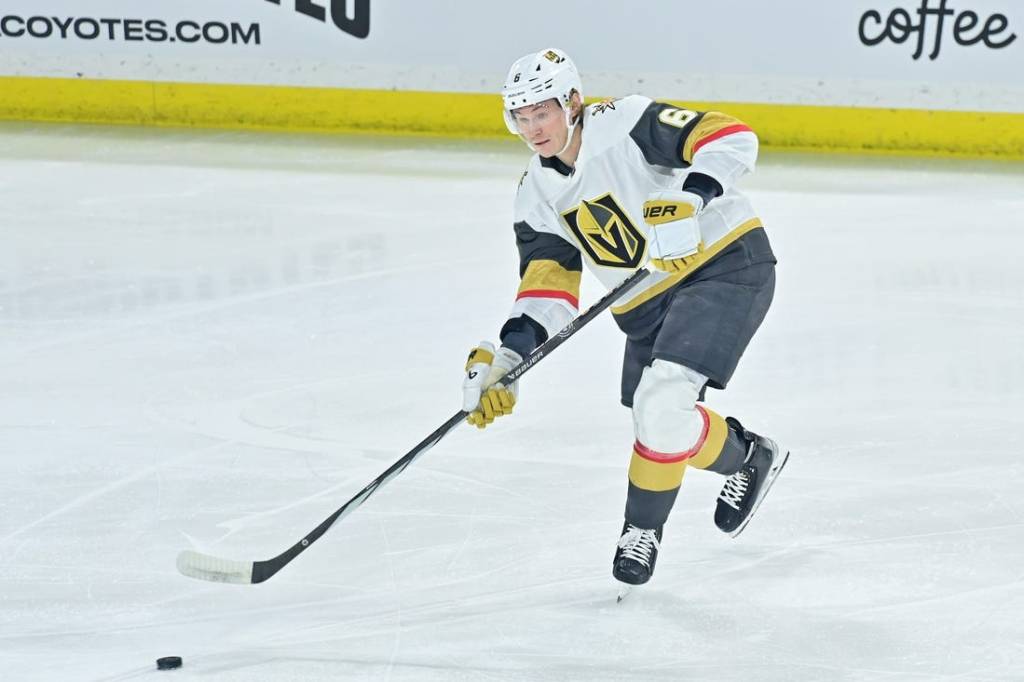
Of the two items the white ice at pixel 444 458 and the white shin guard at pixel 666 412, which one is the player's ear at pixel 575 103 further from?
the white ice at pixel 444 458

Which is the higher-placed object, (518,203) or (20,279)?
(518,203)

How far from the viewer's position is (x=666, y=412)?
247 cm

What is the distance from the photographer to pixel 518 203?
9.12ft

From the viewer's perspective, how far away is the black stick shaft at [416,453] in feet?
8.26

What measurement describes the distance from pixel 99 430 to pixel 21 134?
4114 millimetres

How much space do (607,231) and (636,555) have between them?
0.60 meters

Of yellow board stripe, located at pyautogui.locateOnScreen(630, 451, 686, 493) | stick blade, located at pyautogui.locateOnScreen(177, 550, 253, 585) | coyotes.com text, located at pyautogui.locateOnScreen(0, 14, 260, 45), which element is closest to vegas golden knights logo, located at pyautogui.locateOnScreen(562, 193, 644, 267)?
yellow board stripe, located at pyautogui.locateOnScreen(630, 451, 686, 493)

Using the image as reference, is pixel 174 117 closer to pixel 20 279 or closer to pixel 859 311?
pixel 20 279

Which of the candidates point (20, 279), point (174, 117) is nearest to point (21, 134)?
point (174, 117)

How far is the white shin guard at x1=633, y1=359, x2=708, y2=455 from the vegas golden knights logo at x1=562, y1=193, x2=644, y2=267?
Result: 278 millimetres

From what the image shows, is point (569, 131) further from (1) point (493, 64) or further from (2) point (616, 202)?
(1) point (493, 64)

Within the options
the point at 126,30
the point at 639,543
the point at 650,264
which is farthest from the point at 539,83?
the point at 126,30

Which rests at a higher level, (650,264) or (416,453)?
(650,264)

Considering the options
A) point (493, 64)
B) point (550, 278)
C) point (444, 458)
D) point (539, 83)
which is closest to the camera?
point (539, 83)
